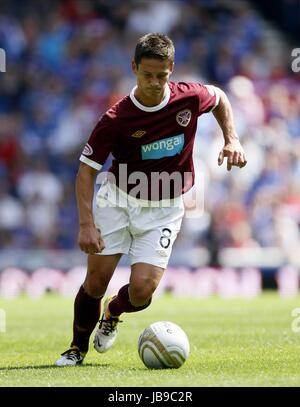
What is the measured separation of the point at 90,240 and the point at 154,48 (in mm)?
1390

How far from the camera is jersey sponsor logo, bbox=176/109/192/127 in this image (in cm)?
746

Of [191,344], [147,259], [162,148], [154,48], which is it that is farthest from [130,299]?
[154,48]

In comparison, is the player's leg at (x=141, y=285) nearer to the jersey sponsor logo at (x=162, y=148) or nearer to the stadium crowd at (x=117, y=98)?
the jersey sponsor logo at (x=162, y=148)

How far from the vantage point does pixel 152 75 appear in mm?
7051

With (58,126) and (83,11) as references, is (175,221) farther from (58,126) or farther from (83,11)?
(83,11)

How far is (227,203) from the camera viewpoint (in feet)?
55.4

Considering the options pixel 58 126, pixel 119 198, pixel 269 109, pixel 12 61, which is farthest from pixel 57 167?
pixel 119 198

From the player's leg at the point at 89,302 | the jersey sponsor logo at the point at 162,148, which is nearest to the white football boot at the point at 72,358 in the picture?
the player's leg at the point at 89,302

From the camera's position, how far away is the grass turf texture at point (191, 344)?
21.0ft

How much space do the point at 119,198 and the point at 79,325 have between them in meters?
0.99

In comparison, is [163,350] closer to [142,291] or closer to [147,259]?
[142,291]

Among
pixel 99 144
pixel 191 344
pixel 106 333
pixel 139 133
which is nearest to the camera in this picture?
pixel 99 144

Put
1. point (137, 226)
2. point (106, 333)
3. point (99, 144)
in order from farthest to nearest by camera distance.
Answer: point (106, 333), point (137, 226), point (99, 144)

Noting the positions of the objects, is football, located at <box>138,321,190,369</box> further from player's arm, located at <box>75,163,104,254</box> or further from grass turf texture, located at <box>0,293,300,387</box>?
player's arm, located at <box>75,163,104,254</box>
